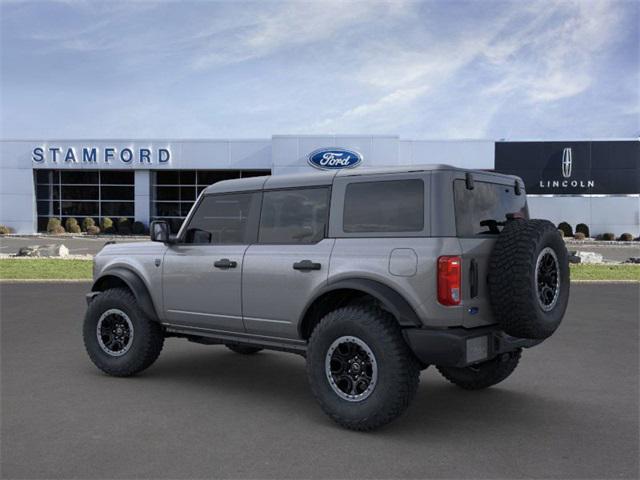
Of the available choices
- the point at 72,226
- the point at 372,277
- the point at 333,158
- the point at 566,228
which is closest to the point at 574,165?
the point at 566,228

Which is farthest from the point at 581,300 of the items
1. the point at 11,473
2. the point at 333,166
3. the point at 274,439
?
the point at 333,166

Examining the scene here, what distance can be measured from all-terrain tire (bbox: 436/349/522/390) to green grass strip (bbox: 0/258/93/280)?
12.2 m

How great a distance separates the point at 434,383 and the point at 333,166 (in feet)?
109

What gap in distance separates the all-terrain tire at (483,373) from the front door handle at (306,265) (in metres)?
1.67

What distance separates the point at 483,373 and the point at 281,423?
6.94 feet

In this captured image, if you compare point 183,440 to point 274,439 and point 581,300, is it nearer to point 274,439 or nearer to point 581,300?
point 274,439

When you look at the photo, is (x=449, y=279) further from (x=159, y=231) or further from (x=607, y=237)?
(x=607, y=237)

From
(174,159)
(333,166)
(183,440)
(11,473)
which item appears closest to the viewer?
(11,473)

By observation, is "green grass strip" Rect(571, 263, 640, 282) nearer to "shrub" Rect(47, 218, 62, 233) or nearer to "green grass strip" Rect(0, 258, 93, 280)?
"green grass strip" Rect(0, 258, 93, 280)

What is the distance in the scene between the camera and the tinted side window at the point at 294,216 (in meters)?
5.54

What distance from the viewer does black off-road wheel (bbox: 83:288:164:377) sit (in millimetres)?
6668

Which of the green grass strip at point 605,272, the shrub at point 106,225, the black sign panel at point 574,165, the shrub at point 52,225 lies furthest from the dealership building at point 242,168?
the green grass strip at point 605,272

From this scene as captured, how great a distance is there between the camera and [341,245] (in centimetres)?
525

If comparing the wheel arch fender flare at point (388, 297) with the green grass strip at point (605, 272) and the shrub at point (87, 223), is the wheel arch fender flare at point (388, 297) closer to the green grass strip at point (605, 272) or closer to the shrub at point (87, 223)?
the green grass strip at point (605, 272)
